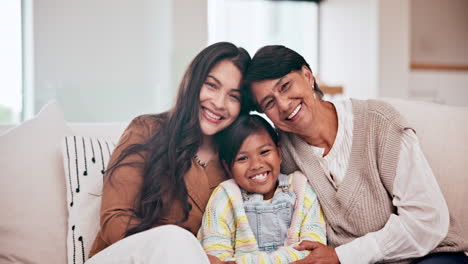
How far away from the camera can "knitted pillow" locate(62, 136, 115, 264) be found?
140 cm

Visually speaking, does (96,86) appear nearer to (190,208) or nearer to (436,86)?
(190,208)

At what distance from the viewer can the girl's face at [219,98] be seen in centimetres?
143

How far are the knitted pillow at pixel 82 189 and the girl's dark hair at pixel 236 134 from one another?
13.5 inches

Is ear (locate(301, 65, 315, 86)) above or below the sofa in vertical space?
above

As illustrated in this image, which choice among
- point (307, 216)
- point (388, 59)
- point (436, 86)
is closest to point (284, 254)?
point (307, 216)

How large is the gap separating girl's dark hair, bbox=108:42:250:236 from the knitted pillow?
0.37 ft

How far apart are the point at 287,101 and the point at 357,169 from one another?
0.92 ft

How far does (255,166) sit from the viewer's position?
1396 millimetres

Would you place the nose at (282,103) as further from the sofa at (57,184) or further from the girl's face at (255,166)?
the sofa at (57,184)

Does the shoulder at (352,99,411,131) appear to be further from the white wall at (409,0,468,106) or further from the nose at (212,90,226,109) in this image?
the white wall at (409,0,468,106)

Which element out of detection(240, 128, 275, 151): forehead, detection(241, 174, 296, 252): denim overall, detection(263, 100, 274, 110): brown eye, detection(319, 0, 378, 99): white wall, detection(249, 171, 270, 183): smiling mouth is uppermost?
detection(319, 0, 378, 99): white wall

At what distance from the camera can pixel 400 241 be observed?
1367mm

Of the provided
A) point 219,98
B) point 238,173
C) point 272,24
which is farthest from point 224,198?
point 272,24

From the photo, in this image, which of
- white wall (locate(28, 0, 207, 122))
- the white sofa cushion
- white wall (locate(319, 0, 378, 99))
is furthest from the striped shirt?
white wall (locate(319, 0, 378, 99))
